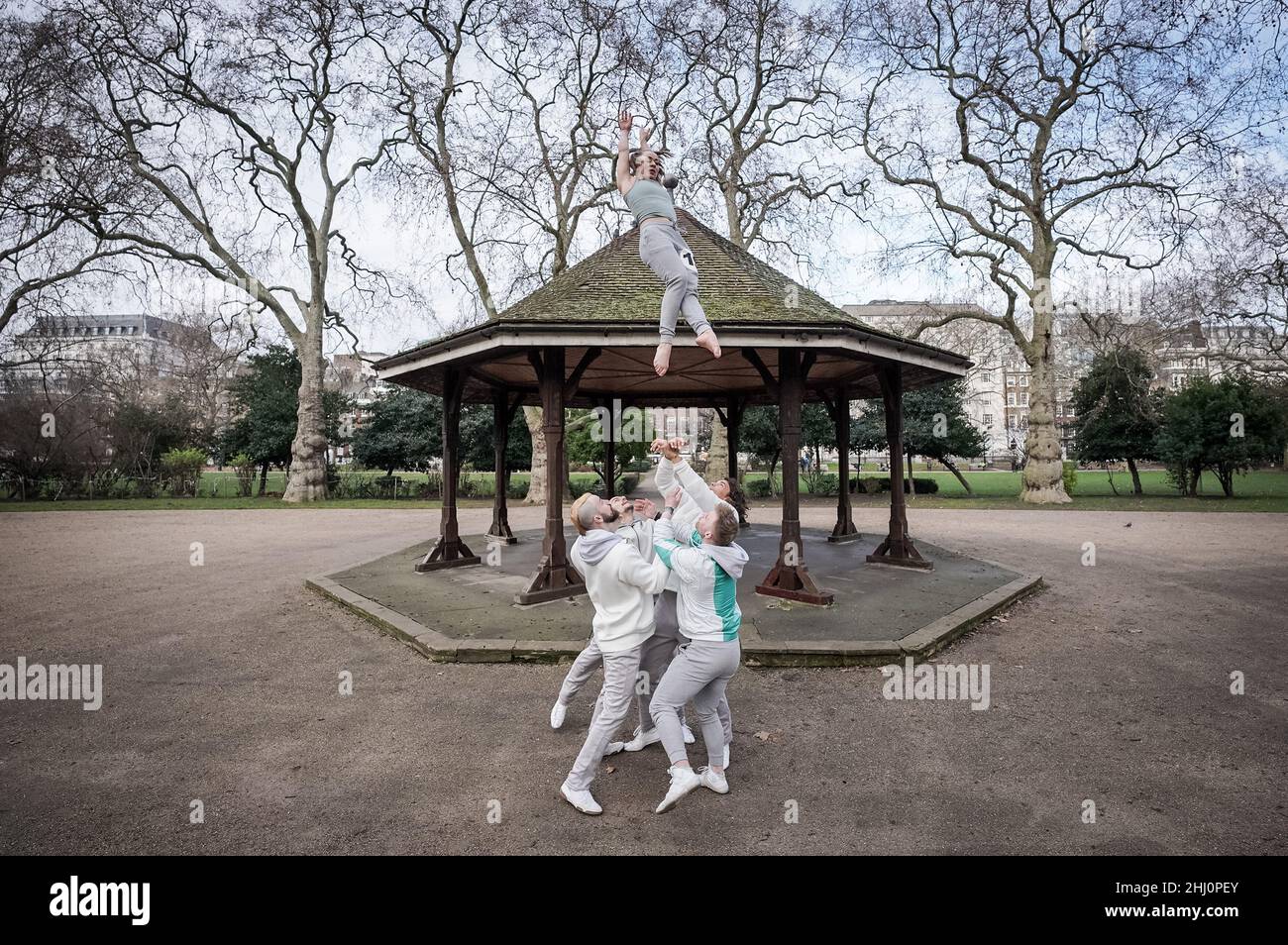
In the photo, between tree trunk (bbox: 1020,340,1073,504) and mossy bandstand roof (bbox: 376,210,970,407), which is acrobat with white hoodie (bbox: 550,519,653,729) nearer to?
mossy bandstand roof (bbox: 376,210,970,407)

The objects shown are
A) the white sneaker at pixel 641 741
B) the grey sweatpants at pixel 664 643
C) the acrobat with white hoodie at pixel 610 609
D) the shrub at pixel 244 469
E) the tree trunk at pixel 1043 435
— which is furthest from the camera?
the shrub at pixel 244 469

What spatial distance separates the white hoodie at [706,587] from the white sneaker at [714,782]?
2.56 ft

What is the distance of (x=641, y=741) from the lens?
4.07m

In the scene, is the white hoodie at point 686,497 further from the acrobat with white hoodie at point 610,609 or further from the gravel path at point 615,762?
the gravel path at point 615,762

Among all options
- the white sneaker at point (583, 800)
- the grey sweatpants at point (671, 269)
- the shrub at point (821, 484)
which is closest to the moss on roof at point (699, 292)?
the grey sweatpants at point (671, 269)

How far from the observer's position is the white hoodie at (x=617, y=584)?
345cm

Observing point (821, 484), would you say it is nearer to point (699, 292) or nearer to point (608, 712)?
point (699, 292)

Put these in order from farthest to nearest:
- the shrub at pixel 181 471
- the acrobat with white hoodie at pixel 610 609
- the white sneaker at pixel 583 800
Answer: the shrub at pixel 181 471, the acrobat with white hoodie at pixel 610 609, the white sneaker at pixel 583 800

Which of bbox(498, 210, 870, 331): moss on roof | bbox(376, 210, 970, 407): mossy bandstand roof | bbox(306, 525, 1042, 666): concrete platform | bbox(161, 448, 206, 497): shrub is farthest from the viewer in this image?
bbox(161, 448, 206, 497): shrub

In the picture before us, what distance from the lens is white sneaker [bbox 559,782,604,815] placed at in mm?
3248

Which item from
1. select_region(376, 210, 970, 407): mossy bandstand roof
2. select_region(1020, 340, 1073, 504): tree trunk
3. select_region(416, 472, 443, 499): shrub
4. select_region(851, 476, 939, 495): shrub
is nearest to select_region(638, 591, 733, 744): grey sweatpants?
select_region(376, 210, 970, 407): mossy bandstand roof

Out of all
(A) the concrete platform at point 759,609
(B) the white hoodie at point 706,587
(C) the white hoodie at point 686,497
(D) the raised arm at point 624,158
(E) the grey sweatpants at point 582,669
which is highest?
(D) the raised arm at point 624,158

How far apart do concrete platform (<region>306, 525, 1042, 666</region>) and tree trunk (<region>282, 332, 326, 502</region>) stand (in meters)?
18.0
